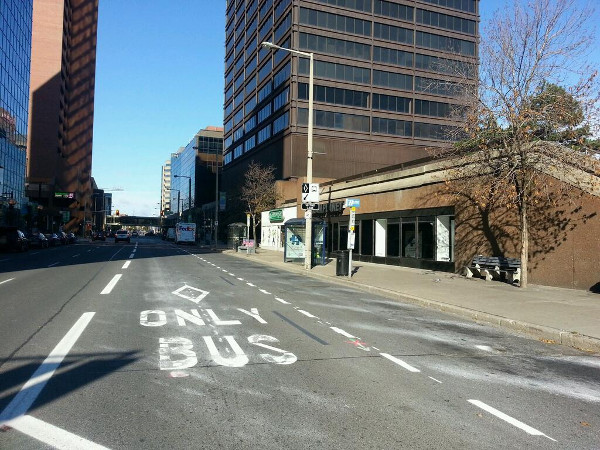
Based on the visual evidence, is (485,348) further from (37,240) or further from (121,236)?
(121,236)

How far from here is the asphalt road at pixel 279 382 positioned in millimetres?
3896

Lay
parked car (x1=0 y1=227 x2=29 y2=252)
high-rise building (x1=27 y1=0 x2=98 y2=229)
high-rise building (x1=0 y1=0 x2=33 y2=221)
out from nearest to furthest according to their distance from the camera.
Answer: parked car (x1=0 y1=227 x2=29 y2=252) → high-rise building (x1=0 y1=0 x2=33 y2=221) → high-rise building (x1=27 y1=0 x2=98 y2=229)

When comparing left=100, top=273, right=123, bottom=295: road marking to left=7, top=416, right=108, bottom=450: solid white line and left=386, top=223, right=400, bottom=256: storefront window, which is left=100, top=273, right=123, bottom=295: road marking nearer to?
left=7, top=416, right=108, bottom=450: solid white line

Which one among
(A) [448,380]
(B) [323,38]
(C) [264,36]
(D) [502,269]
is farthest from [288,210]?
(A) [448,380]

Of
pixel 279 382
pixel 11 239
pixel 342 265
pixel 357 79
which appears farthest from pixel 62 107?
pixel 279 382

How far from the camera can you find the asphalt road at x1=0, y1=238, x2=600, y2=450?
12.8ft

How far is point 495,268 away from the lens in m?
15.9

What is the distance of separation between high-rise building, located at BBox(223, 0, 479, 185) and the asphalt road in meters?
43.9

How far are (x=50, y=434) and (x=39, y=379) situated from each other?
1.62 meters

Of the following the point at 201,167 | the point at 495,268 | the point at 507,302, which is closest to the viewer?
the point at 507,302

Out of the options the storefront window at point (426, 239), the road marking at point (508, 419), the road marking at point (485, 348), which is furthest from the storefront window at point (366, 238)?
the road marking at point (508, 419)

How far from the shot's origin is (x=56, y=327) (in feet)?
25.8

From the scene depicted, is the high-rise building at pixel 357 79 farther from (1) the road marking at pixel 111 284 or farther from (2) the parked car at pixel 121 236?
(1) the road marking at pixel 111 284

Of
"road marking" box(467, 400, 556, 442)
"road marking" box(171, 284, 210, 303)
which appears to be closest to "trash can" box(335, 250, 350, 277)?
"road marking" box(171, 284, 210, 303)
